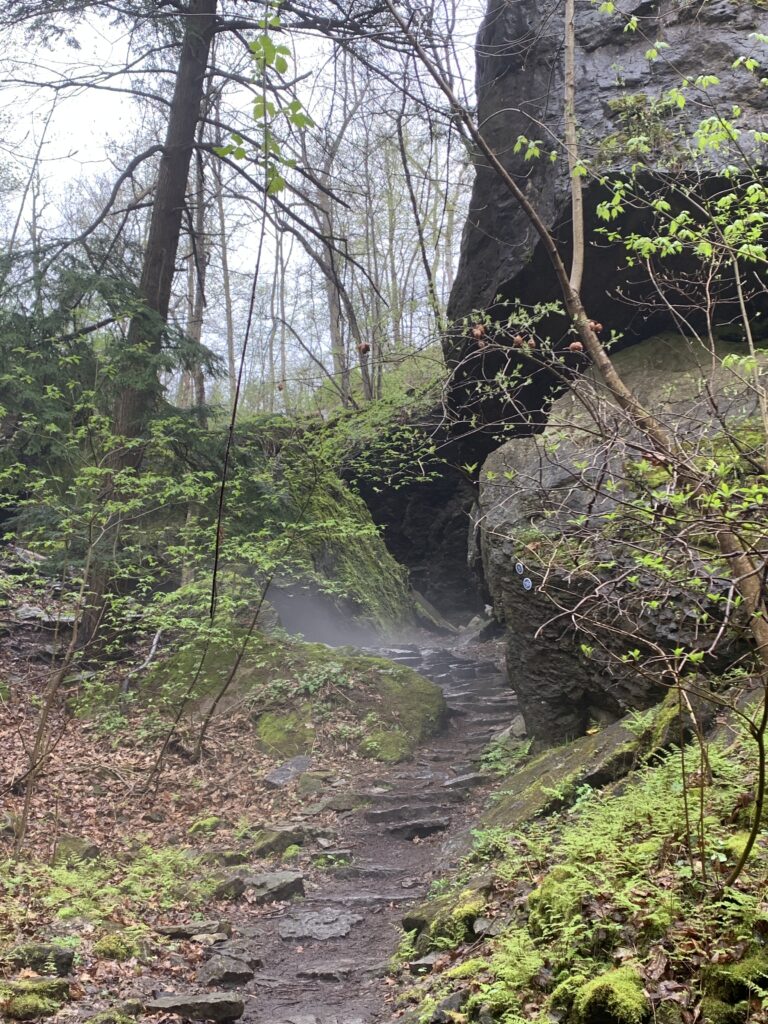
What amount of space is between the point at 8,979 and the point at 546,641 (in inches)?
206

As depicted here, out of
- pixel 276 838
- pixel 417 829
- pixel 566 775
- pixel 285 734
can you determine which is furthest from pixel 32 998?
pixel 285 734

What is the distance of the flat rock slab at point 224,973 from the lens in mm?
4488

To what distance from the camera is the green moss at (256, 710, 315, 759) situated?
885 cm

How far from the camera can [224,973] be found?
452 centimetres

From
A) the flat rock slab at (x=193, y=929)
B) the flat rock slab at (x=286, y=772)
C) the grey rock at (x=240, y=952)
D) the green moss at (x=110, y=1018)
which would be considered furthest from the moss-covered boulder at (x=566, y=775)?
the green moss at (x=110, y=1018)

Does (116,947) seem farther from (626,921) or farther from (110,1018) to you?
(626,921)

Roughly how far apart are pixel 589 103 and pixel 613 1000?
26.5ft

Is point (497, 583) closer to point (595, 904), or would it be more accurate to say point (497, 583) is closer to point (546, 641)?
point (546, 641)

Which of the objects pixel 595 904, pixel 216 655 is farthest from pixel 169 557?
pixel 595 904

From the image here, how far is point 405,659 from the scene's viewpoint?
13.6 meters

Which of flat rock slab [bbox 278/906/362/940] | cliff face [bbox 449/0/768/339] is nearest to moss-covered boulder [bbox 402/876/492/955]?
flat rock slab [bbox 278/906/362/940]

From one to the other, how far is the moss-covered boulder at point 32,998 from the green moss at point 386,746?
5.41 meters

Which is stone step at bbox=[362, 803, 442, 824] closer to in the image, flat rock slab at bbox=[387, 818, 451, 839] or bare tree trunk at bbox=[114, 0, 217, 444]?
flat rock slab at bbox=[387, 818, 451, 839]

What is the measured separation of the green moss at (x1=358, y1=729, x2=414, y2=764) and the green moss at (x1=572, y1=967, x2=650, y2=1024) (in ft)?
21.5
